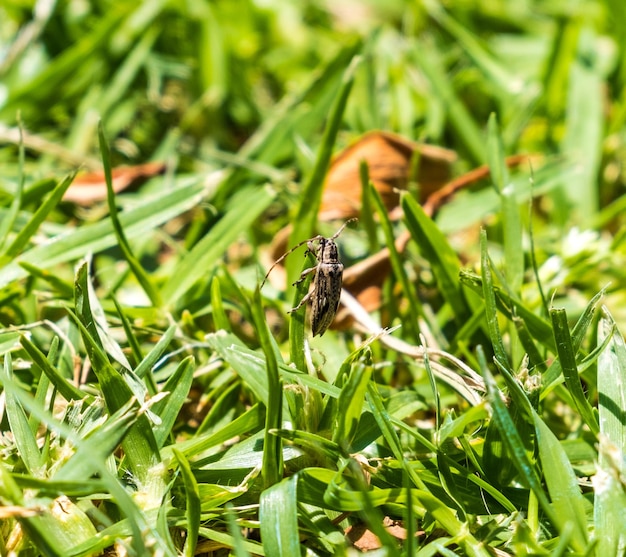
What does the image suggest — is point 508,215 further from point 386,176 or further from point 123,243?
point 123,243

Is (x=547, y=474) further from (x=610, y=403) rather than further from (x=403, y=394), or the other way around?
(x=403, y=394)

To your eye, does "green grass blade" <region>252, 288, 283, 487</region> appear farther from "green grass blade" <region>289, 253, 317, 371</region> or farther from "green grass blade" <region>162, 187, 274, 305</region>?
"green grass blade" <region>162, 187, 274, 305</region>

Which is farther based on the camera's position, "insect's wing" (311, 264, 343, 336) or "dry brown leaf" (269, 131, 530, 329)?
"dry brown leaf" (269, 131, 530, 329)

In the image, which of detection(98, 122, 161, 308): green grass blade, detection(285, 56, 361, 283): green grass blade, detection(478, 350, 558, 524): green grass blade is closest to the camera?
detection(478, 350, 558, 524): green grass blade

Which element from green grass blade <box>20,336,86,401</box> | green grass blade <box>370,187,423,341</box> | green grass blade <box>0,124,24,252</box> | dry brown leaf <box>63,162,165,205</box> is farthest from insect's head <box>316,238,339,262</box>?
dry brown leaf <box>63,162,165,205</box>

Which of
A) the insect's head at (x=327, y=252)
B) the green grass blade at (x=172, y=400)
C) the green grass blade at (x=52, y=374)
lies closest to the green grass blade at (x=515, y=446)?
the insect's head at (x=327, y=252)

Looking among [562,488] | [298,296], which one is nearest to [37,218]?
[298,296]

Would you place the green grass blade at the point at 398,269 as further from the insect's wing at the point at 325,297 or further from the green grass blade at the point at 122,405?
the green grass blade at the point at 122,405
